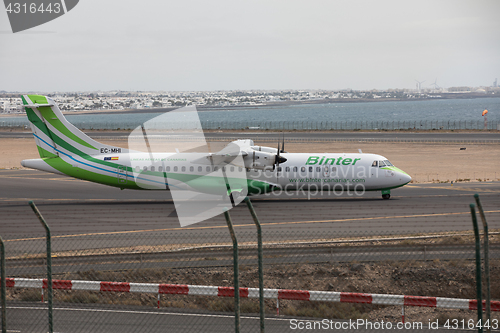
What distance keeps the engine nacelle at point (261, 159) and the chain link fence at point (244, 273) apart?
5.11m

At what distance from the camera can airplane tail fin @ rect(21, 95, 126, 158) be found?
109ft

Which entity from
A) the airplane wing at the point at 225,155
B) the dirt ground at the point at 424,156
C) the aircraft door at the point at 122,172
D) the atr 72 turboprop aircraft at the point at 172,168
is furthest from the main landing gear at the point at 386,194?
the aircraft door at the point at 122,172

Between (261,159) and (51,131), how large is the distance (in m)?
14.7

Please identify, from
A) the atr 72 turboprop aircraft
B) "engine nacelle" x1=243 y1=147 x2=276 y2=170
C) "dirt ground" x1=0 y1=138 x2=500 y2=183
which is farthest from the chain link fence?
"dirt ground" x1=0 y1=138 x2=500 y2=183

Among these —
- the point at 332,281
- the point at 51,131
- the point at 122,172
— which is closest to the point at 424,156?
the point at 122,172

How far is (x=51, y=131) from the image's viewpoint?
3331cm

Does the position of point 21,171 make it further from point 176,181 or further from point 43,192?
point 176,181

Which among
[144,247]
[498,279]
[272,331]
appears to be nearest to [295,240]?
[144,247]

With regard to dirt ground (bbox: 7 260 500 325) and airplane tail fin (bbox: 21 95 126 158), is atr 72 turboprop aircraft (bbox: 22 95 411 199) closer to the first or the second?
airplane tail fin (bbox: 21 95 126 158)

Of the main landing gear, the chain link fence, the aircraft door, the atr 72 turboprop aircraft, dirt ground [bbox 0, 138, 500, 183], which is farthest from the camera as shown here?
dirt ground [bbox 0, 138, 500, 183]

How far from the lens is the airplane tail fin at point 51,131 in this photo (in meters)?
33.2

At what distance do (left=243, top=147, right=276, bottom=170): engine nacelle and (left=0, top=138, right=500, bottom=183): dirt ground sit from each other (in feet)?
57.6

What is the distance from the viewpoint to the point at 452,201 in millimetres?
31656

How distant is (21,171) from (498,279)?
47627 mm
